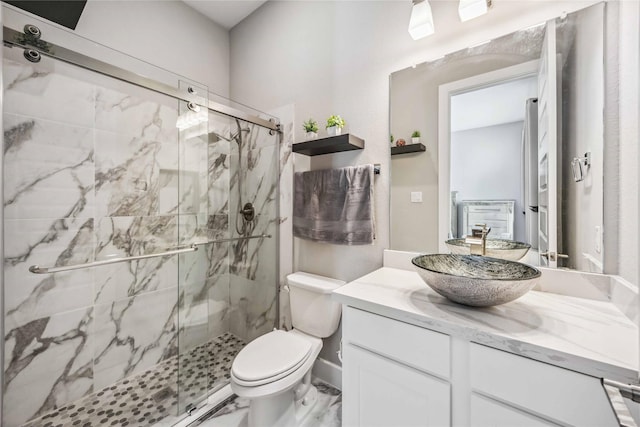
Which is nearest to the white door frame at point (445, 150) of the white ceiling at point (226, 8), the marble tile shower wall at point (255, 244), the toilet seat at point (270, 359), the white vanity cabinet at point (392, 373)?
the white vanity cabinet at point (392, 373)

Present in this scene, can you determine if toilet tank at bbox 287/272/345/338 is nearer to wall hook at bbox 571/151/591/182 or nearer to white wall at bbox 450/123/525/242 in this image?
white wall at bbox 450/123/525/242

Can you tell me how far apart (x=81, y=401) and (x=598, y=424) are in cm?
237

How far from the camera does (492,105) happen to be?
1.19 meters

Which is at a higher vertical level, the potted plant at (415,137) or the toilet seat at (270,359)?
the potted plant at (415,137)

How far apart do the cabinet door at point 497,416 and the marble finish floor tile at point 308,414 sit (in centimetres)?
94

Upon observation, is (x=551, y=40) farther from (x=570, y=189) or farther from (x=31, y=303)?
(x=31, y=303)

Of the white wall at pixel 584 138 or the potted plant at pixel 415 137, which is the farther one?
the potted plant at pixel 415 137

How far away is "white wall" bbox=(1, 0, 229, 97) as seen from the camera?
1.46 m

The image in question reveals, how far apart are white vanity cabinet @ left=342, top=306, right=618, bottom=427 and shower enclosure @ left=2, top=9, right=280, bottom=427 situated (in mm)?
1120

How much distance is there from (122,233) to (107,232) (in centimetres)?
8

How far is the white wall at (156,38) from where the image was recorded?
1.46 metres

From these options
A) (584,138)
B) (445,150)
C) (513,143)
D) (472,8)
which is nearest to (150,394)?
(445,150)

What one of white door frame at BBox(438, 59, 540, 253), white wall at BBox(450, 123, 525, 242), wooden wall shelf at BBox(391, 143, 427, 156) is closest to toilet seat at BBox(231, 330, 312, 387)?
white door frame at BBox(438, 59, 540, 253)

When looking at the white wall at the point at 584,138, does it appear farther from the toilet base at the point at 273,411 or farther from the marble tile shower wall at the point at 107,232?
the marble tile shower wall at the point at 107,232
